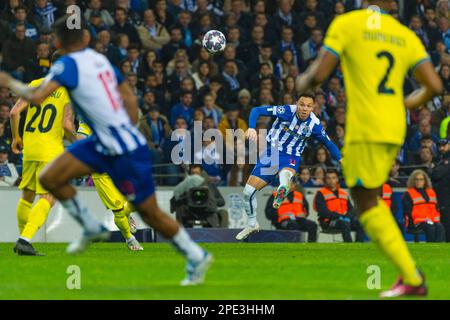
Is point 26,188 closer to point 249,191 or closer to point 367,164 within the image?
point 249,191

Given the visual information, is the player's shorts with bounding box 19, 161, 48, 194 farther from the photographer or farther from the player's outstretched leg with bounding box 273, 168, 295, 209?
the photographer

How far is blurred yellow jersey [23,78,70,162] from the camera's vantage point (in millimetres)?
16500

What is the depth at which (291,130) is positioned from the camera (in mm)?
20422

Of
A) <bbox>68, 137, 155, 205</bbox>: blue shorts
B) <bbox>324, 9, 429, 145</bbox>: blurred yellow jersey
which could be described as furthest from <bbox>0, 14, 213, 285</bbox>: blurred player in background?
<bbox>324, 9, 429, 145</bbox>: blurred yellow jersey

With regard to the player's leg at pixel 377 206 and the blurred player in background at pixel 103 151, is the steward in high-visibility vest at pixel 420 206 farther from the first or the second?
the blurred player in background at pixel 103 151

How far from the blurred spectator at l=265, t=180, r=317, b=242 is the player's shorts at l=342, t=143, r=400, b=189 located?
1290 centimetres

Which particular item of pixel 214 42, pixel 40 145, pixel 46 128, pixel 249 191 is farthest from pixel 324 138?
pixel 40 145

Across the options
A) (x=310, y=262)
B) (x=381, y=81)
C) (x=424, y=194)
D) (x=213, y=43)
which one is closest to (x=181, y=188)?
(x=213, y=43)

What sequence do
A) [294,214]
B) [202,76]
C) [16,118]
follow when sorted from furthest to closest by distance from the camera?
[202,76], [294,214], [16,118]

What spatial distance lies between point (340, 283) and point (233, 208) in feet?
38.6

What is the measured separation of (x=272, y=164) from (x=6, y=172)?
17.3 ft

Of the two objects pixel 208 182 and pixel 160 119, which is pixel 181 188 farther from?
pixel 160 119

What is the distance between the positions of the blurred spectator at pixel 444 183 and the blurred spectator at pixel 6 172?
7.85m

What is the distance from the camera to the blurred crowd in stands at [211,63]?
2519 cm
